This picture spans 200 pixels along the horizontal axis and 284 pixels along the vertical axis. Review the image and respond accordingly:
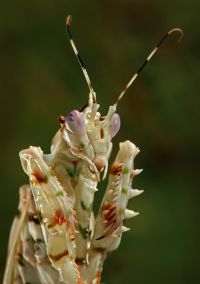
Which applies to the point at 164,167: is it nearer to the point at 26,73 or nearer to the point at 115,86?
the point at 115,86

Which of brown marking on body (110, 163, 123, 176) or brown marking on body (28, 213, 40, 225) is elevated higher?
brown marking on body (110, 163, 123, 176)

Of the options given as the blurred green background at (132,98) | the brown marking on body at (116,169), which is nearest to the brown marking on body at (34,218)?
the brown marking on body at (116,169)

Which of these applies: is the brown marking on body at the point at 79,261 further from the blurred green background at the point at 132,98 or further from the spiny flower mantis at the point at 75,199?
the blurred green background at the point at 132,98

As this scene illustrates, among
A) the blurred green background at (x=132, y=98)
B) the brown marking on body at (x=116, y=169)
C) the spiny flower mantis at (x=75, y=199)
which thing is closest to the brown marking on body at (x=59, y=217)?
the spiny flower mantis at (x=75, y=199)

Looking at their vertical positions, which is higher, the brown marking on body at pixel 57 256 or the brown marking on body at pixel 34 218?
the brown marking on body at pixel 34 218

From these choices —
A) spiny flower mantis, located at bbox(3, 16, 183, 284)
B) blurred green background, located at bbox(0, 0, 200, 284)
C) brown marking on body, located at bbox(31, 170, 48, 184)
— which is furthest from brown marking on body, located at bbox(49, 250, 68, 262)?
blurred green background, located at bbox(0, 0, 200, 284)

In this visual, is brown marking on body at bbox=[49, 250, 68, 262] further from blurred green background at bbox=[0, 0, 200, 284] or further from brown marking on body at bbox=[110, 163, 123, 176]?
blurred green background at bbox=[0, 0, 200, 284]


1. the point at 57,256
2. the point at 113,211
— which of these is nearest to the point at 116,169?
the point at 113,211

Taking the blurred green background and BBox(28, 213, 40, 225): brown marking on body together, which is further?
the blurred green background

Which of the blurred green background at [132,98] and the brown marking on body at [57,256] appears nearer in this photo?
the brown marking on body at [57,256]

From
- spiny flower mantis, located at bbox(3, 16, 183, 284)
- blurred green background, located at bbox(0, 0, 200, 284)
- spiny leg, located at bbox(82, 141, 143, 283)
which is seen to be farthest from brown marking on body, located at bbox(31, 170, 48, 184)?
blurred green background, located at bbox(0, 0, 200, 284)
